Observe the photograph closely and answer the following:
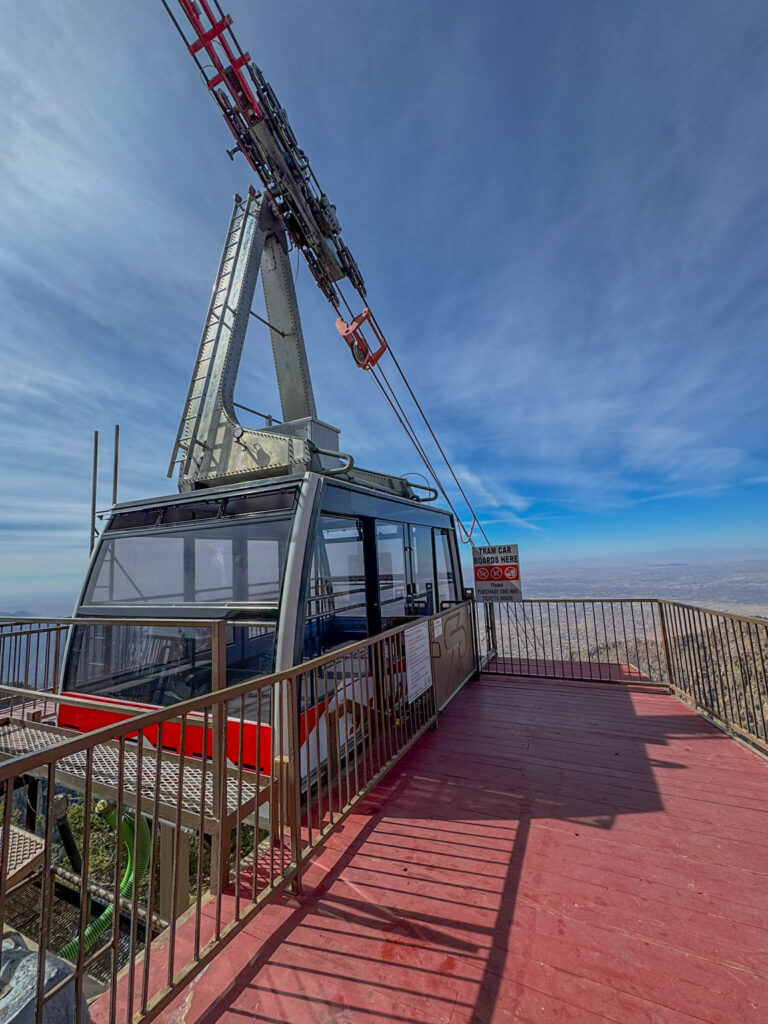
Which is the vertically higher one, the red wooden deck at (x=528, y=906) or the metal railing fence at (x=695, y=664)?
the metal railing fence at (x=695, y=664)

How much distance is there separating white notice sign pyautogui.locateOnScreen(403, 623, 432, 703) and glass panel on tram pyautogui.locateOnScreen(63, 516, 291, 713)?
1.41 metres

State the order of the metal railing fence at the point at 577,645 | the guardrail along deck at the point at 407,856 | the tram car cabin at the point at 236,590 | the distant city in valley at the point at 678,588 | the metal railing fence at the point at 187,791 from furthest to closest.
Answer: the distant city in valley at the point at 678,588
the metal railing fence at the point at 577,645
the tram car cabin at the point at 236,590
the guardrail along deck at the point at 407,856
the metal railing fence at the point at 187,791

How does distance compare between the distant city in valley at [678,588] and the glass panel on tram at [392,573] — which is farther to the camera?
the distant city in valley at [678,588]

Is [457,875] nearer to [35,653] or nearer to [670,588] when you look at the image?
[35,653]

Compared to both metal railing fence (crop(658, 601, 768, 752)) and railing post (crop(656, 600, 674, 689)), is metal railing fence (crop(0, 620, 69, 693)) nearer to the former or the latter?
metal railing fence (crop(658, 601, 768, 752))

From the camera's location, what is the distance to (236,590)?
4457mm

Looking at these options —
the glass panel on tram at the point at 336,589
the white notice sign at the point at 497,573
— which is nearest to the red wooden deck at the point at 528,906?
the glass panel on tram at the point at 336,589

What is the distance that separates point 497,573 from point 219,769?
554cm

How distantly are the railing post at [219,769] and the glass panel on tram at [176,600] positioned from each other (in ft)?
3.66

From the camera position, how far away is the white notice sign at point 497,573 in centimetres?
702

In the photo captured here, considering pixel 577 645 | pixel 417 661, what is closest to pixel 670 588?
pixel 577 645

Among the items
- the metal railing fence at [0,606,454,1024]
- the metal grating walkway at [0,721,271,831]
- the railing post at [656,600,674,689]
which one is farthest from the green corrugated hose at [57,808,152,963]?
the railing post at [656,600,674,689]

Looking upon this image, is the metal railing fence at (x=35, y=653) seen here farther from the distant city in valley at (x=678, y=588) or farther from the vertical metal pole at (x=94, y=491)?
the distant city in valley at (x=678, y=588)

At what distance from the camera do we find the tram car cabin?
3752 mm
